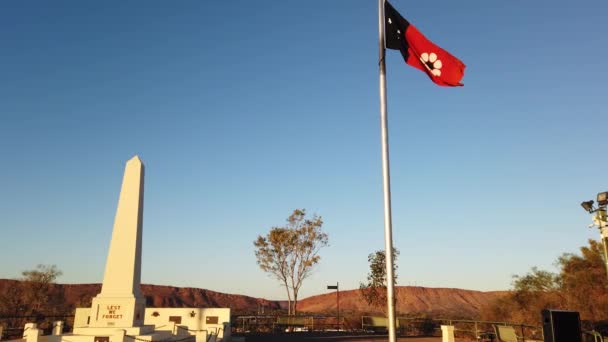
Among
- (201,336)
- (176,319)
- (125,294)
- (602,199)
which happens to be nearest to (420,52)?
(602,199)

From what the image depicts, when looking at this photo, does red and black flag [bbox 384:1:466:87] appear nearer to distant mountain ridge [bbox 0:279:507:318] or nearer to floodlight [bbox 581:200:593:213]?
floodlight [bbox 581:200:593:213]

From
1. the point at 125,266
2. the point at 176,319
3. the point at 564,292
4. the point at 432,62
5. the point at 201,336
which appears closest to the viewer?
the point at 432,62

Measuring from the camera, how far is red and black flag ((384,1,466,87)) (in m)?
9.20

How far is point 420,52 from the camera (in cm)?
938


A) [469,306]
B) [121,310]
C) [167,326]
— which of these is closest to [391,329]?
[121,310]

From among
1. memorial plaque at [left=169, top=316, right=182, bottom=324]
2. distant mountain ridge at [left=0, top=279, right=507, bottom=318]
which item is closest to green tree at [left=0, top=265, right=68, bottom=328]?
memorial plaque at [left=169, top=316, right=182, bottom=324]

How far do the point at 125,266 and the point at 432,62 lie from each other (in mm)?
14446

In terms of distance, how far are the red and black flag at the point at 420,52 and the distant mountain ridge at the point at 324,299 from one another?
3594 inches

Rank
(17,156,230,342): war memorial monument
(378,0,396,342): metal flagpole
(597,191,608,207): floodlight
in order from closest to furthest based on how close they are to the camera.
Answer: (378,0,396,342): metal flagpole
(597,191,608,207): floodlight
(17,156,230,342): war memorial monument

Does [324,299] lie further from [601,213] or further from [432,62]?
[432,62]

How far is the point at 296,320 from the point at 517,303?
1792cm

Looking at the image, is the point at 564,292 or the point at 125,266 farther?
the point at 564,292

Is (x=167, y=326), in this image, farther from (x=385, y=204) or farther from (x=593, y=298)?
(x=593, y=298)

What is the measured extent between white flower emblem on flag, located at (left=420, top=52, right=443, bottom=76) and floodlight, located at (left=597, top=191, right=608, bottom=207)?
990cm
